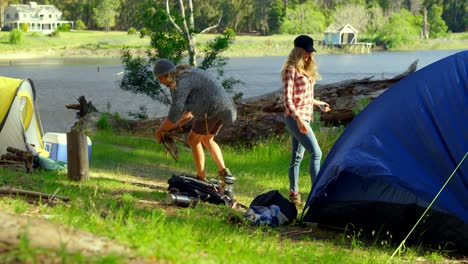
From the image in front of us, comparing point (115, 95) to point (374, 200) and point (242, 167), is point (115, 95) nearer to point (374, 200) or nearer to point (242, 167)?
point (242, 167)

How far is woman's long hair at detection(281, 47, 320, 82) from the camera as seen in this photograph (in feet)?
26.6

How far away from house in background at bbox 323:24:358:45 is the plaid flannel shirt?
284ft

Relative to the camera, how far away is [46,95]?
39406 millimetres

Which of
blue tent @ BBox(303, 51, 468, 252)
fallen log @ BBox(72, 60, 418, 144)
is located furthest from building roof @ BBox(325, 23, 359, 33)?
blue tent @ BBox(303, 51, 468, 252)

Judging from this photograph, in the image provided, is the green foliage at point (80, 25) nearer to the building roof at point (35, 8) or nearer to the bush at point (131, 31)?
the building roof at point (35, 8)

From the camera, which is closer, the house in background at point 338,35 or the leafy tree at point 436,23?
the house in background at point 338,35

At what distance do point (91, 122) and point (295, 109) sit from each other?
1103 centimetres

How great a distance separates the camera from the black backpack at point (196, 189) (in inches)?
315

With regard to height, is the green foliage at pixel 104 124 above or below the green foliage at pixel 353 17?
below

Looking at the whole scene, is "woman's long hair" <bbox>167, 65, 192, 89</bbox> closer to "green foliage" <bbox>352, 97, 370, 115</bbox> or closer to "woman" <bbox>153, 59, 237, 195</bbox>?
"woman" <bbox>153, 59, 237, 195</bbox>

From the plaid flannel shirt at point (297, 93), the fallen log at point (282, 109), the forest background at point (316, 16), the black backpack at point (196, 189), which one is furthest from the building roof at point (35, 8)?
the plaid flannel shirt at point (297, 93)

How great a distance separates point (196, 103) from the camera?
27.4ft

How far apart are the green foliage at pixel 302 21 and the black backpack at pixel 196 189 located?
9175 cm

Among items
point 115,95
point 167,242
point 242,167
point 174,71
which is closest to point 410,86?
point 174,71
